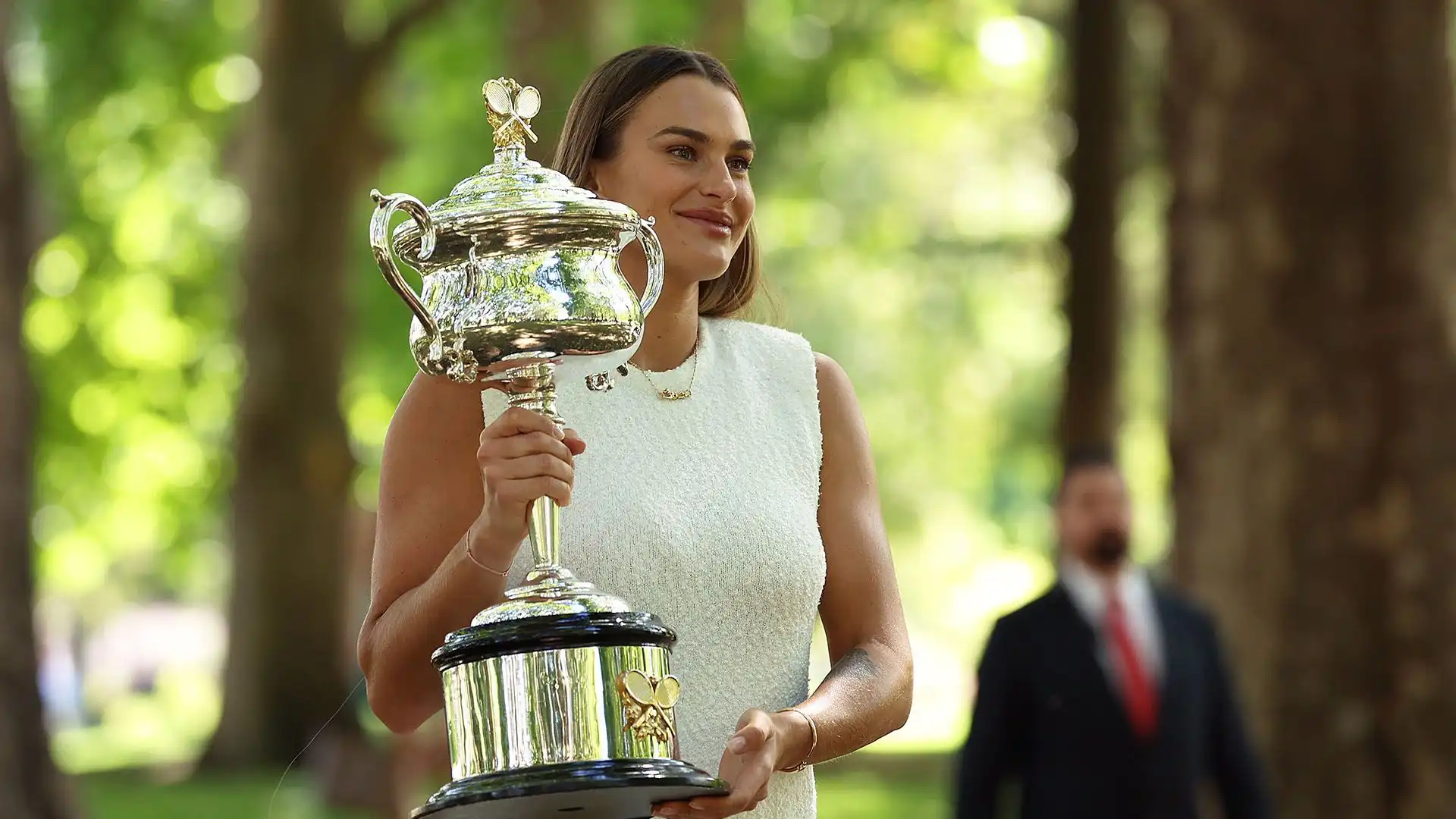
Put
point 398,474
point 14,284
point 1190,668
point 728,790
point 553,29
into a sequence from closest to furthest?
point 728,790
point 398,474
point 1190,668
point 14,284
point 553,29

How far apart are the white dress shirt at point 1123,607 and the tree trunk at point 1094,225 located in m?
7.21

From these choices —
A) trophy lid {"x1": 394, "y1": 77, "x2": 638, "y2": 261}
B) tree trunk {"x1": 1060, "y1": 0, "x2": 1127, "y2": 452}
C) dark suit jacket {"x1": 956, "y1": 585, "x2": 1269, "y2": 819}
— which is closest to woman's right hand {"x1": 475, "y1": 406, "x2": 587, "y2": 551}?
trophy lid {"x1": 394, "y1": 77, "x2": 638, "y2": 261}

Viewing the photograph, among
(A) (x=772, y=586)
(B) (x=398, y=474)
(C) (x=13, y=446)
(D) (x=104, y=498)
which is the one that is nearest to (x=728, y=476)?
(A) (x=772, y=586)

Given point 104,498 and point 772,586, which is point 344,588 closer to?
point 104,498

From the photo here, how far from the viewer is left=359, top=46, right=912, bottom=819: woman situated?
3.24m

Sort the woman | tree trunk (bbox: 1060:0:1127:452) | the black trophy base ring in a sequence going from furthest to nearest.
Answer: tree trunk (bbox: 1060:0:1127:452) < the woman < the black trophy base ring

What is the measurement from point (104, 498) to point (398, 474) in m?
23.1

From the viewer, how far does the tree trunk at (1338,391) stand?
10234 mm

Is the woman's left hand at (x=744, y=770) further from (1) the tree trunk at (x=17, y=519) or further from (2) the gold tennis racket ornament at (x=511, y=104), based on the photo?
(1) the tree trunk at (x=17, y=519)

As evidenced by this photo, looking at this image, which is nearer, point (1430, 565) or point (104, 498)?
point (1430, 565)

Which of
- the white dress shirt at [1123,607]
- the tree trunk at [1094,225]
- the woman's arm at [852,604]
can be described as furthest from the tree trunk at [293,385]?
the woman's arm at [852,604]

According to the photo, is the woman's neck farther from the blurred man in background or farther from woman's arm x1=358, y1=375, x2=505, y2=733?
the blurred man in background

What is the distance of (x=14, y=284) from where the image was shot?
9.95 metres

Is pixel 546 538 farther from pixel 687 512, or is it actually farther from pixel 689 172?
pixel 689 172
